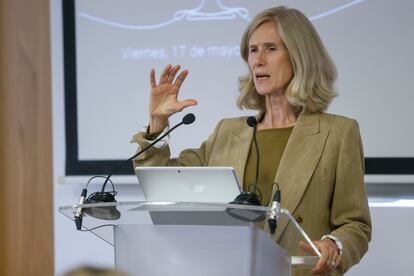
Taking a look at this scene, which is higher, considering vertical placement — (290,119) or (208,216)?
(290,119)

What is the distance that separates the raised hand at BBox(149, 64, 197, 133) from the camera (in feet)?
6.63

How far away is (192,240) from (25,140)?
7.32 ft

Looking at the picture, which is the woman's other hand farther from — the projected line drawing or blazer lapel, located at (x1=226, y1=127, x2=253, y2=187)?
the projected line drawing

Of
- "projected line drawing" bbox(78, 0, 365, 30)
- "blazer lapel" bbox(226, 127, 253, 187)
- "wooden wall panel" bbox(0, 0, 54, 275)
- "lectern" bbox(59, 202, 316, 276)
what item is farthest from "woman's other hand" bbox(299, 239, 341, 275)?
"wooden wall panel" bbox(0, 0, 54, 275)

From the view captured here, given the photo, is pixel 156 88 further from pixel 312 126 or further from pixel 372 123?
pixel 372 123

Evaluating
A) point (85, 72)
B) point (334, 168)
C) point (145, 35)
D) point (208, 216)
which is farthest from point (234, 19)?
point (208, 216)

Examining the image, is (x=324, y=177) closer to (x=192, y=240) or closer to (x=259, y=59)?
(x=259, y=59)

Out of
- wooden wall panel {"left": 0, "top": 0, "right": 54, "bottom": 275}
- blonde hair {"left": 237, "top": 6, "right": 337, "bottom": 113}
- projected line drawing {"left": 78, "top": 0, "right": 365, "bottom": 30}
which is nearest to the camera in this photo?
blonde hair {"left": 237, "top": 6, "right": 337, "bottom": 113}

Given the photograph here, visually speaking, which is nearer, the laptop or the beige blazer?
the laptop

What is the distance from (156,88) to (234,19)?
130 centimetres

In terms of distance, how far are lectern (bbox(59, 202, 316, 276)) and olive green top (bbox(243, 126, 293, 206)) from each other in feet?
1.50

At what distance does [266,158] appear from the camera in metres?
2.08

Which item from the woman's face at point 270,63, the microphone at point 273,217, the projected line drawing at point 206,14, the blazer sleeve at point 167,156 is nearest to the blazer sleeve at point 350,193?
the woman's face at point 270,63

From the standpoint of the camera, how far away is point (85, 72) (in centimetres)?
337
